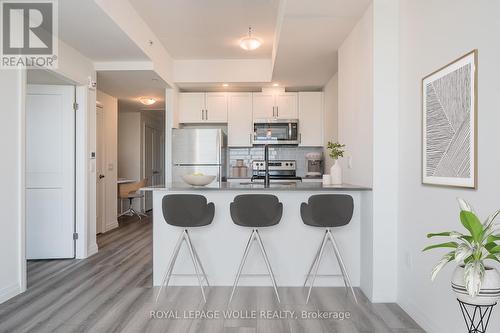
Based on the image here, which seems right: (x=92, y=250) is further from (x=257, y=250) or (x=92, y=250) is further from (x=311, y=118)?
(x=311, y=118)

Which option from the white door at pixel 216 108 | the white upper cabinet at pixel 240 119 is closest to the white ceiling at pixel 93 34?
the white door at pixel 216 108

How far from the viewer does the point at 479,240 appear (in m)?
1.47

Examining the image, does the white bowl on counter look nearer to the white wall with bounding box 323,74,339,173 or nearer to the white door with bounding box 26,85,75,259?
the white door with bounding box 26,85,75,259

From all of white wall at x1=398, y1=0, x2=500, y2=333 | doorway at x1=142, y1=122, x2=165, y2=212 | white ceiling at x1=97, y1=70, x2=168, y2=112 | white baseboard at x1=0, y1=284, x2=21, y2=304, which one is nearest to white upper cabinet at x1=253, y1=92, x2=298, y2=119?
white ceiling at x1=97, y1=70, x2=168, y2=112

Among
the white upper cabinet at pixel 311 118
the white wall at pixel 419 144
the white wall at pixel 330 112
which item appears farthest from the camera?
the white upper cabinet at pixel 311 118

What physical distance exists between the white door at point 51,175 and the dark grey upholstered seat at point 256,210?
249 cm

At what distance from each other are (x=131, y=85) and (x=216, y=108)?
1.42 m

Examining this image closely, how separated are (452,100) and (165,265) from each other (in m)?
2.76

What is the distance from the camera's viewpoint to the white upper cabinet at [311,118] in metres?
5.89

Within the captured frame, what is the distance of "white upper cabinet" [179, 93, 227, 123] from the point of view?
5.96m

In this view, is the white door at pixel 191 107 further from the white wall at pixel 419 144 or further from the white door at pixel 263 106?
the white wall at pixel 419 144

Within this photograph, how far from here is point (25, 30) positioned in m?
3.20

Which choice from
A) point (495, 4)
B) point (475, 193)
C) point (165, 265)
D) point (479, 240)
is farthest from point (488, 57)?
point (165, 265)

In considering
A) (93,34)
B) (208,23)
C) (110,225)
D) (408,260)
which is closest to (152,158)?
(110,225)
